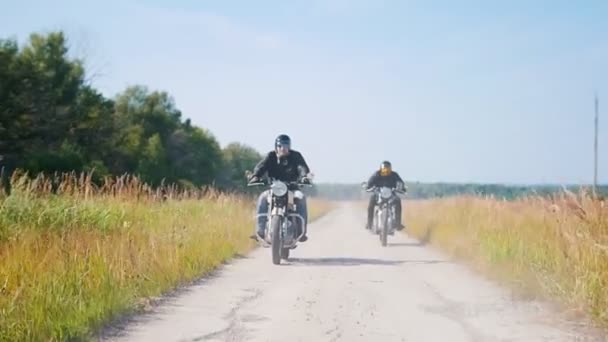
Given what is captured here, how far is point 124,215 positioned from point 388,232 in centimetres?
633

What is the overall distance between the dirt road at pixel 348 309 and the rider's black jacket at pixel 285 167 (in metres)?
2.07

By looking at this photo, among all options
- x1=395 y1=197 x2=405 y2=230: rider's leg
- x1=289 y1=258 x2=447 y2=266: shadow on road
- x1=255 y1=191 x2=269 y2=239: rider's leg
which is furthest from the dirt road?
x1=395 y1=197 x2=405 y2=230: rider's leg

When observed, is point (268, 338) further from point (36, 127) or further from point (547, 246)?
point (36, 127)

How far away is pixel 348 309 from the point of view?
7.50m

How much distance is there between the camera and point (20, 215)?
11445mm

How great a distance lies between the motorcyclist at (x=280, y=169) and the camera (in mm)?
13055

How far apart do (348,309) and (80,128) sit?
45.4 meters

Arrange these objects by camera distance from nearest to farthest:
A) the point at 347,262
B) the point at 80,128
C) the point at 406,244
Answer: the point at 347,262
the point at 406,244
the point at 80,128

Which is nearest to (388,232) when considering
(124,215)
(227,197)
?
(227,197)

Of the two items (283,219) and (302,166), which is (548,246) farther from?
(302,166)

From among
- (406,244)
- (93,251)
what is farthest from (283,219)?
(406,244)

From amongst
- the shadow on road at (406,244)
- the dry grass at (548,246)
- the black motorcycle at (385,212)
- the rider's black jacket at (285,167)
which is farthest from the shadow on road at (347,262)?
the shadow on road at (406,244)

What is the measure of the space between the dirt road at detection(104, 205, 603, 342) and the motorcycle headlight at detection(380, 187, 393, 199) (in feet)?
18.8

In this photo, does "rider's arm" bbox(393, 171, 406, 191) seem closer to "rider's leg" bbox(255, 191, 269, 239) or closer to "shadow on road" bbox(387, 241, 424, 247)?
"shadow on road" bbox(387, 241, 424, 247)
